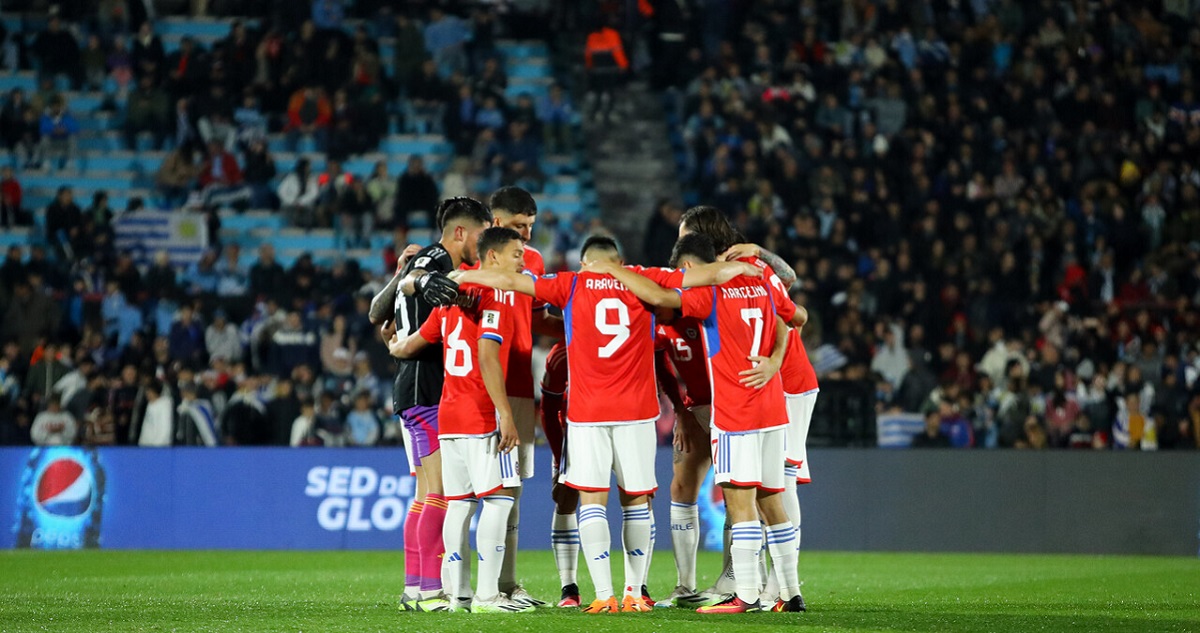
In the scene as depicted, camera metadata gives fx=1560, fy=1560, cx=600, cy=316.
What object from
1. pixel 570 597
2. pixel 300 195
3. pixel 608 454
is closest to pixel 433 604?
pixel 570 597

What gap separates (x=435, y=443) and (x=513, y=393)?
0.54 metres

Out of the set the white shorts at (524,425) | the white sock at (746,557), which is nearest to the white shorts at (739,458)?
the white sock at (746,557)

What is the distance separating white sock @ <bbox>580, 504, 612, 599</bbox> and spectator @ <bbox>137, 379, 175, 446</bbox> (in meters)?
10.2

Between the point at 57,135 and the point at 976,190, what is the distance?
13673 mm

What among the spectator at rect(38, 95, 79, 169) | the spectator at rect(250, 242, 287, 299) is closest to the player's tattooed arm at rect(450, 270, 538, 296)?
the spectator at rect(250, 242, 287, 299)

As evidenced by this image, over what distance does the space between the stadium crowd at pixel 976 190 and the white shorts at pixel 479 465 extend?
975cm

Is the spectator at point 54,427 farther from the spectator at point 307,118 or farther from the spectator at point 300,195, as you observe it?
the spectator at point 307,118

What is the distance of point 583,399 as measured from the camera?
832cm

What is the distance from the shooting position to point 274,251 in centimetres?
2223

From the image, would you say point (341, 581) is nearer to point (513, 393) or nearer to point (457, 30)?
point (513, 393)

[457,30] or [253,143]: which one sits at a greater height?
[457,30]

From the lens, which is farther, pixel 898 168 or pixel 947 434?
pixel 898 168

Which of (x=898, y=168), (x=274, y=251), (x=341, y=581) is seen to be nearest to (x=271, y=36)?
(x=274, y=251)

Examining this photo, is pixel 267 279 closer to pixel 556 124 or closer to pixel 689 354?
pixel 556 124
